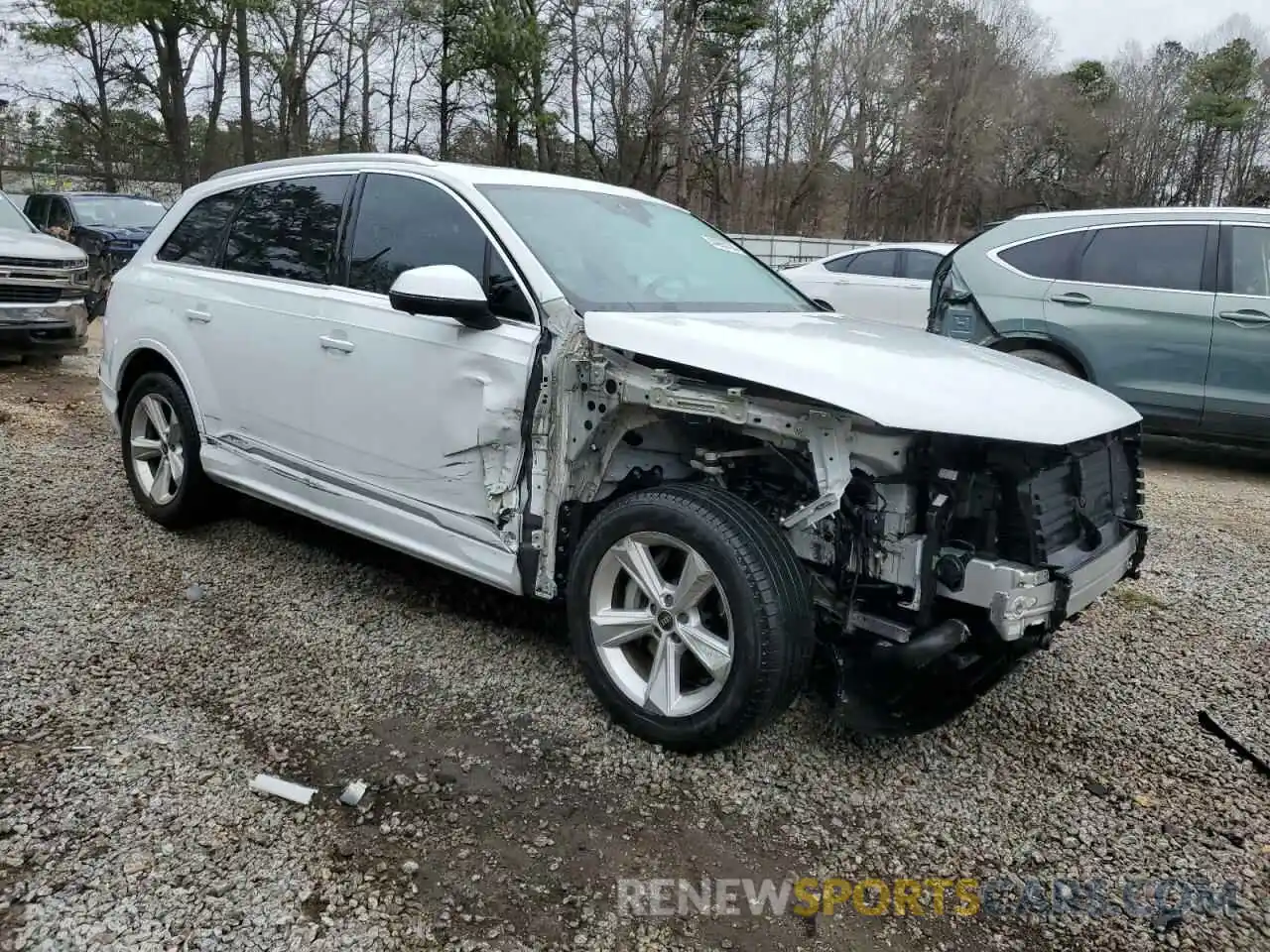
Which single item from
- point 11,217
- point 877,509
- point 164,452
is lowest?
point 164,452

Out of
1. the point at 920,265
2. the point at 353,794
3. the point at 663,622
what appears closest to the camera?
the point at 353,794

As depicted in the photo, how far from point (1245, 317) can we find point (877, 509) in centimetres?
502

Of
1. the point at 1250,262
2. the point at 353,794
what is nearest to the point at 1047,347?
the point at 1250,262

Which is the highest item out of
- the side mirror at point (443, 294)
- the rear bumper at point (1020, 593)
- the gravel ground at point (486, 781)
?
the side mirror at point (443, 294)

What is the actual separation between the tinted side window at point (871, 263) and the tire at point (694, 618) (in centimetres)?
886

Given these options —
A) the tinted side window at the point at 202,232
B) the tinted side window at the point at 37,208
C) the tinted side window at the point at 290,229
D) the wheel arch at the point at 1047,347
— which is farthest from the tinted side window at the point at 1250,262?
the tinted side window at the point at 37,208

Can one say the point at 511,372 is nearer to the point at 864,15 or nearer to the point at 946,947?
the point at 946,947

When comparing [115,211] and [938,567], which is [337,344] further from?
[115,211]

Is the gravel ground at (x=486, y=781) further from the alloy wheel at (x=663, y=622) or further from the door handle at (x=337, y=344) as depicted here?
the door handle at (x=337, y=344)

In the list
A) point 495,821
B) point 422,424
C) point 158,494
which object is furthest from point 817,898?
point 158,494

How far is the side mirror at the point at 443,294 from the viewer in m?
3.01

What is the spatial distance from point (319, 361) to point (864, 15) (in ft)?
117

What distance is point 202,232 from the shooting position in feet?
14.9

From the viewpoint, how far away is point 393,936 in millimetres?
2111
